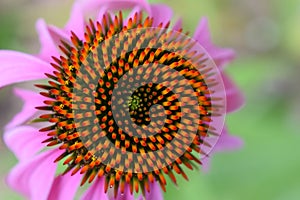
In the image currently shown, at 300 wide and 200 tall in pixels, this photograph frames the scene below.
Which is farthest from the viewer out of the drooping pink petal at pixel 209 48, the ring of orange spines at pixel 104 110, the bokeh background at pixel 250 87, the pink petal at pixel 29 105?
the bokeh background at pixel 250 87

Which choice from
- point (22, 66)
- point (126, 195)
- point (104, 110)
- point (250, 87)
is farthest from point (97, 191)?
point (250, 87)

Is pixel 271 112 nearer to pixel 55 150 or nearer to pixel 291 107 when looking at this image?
pixel 291 107

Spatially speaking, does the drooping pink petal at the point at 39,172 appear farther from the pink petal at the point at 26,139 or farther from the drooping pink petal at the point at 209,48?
the drooping pink petal at the point at 209,48

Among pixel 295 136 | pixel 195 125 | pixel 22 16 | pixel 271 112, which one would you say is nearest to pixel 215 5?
pixel 271 112

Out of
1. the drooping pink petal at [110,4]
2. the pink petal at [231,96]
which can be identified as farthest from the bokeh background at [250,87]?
the drooping pink petal at [110,4]

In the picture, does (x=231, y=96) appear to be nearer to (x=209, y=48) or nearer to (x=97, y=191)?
(x=209, y=48)

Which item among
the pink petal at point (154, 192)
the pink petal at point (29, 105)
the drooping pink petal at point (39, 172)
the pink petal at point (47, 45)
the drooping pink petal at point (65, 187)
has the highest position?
the pink petal at point (47, 45)

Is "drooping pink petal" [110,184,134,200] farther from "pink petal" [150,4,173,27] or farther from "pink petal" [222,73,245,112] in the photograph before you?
"pink petal" [150,4,173,27]
